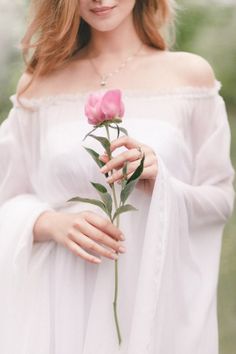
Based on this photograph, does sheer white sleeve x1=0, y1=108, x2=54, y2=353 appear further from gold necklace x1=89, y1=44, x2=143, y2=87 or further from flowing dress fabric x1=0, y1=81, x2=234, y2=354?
gold necklace x1=89, y1=44, x2=143, y2=87

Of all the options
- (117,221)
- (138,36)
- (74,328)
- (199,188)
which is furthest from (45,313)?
(138,36)

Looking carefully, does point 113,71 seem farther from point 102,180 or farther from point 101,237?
point 101,237

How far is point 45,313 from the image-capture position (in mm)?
1786

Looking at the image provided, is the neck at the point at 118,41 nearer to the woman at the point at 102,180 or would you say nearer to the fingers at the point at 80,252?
the woman at the point at 102,180

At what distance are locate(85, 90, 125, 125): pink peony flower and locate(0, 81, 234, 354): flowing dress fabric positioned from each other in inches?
9.3

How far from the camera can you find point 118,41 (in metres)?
1.99

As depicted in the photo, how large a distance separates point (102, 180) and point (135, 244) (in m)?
0.16

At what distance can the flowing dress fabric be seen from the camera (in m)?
1.66

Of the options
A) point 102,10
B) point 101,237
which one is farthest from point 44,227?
point 102,10

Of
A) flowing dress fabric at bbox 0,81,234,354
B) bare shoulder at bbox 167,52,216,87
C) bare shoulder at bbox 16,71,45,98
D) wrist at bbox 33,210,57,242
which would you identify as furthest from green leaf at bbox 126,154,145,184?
bare shoulder at bbox 16,71,45,98

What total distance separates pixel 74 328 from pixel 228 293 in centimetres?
170

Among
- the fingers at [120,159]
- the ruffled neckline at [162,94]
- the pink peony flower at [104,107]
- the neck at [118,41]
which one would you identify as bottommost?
the ruffled neckline at [162,94]

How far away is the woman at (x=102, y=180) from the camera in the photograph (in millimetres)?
1668

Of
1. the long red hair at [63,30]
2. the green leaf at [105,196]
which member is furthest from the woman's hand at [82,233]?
the long red hair at [63,30]
